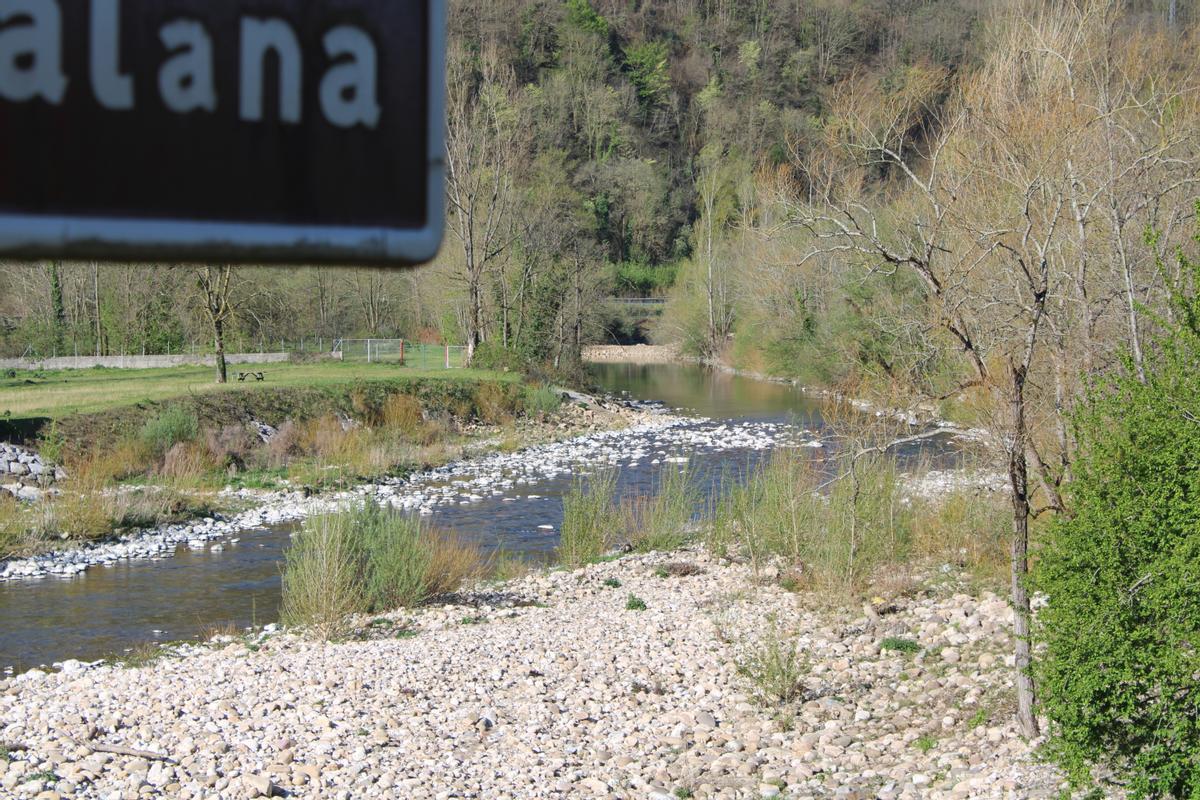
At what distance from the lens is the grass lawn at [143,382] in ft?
80.7

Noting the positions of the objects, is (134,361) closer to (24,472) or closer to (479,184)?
(479,184)

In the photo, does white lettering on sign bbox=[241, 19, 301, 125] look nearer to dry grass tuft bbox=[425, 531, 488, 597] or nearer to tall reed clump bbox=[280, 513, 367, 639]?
tall reed clump bbox=[280, 513, 367, 639]

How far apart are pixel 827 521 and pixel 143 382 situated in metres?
22.3

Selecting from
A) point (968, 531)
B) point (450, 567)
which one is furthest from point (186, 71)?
point (968, 531)

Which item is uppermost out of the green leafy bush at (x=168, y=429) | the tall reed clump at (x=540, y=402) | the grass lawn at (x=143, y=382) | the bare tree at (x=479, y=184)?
the bare tree at (x=479, y=184)

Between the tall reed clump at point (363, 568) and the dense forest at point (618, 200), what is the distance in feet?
13.5

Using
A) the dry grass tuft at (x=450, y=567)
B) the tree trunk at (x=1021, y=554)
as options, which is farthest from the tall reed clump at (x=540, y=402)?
the tree trunk at (x=1021, y=554)

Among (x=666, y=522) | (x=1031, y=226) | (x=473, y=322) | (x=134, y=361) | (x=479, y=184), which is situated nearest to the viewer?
(x=1031, y=226)

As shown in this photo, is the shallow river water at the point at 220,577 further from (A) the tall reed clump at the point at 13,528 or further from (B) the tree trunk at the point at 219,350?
(B) the tree trunk at the point at 219,350

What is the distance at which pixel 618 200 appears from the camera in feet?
268

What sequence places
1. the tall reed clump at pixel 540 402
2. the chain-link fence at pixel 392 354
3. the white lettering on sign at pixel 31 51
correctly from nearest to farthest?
the white lettering on sign at pixel 31 51, the tall reed clump at pixel 540 402, the chain-link fence at pixel 392 354

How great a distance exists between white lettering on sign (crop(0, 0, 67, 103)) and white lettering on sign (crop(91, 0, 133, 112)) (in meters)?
0.02

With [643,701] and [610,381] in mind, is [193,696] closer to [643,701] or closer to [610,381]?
[643,701]

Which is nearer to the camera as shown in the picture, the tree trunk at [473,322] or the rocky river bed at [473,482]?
the rocky river bed at [473,482]
